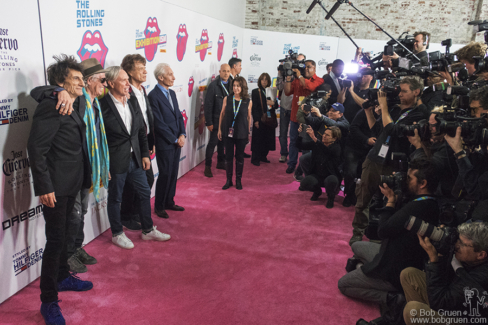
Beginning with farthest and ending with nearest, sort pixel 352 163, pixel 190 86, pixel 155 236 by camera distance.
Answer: pixel 190 86 → pixel 352 163 → pixel 155 236

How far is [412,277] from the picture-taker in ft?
7.83

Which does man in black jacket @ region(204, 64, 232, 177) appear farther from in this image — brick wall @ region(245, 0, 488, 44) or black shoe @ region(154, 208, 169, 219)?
brick wall @ region(245, 0, 488, 44)

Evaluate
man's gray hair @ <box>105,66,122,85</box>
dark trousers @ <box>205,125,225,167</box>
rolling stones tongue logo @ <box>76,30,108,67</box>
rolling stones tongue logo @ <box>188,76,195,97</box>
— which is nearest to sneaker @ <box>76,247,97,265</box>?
man's gray hair @ <box>105,66,122,85</box>

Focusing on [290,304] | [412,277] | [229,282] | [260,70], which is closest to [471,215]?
[412,277]

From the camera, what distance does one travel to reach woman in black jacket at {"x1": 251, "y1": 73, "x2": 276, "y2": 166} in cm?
622

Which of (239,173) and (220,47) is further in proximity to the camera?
(220,47)

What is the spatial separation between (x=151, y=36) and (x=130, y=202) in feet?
6.09

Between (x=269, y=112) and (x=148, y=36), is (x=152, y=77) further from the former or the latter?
(x=269, y=112)

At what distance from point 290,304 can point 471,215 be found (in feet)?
4.47

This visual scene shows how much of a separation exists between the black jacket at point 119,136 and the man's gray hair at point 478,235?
2.53m

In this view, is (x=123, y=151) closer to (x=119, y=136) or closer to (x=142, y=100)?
(x=119, y=136)

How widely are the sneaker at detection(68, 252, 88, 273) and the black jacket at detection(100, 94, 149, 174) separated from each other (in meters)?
0.75

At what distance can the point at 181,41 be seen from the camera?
5023 millimetres

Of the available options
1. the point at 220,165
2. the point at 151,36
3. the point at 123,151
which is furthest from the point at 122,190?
the point at 220,165
